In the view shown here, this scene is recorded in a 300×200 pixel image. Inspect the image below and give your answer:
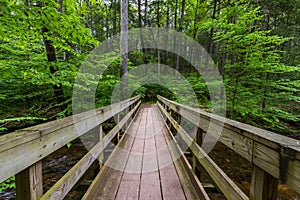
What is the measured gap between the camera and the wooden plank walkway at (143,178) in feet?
5.90

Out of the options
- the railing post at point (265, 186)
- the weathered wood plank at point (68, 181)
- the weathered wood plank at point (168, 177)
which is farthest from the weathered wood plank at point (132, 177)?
the railing post at point (265, 186)

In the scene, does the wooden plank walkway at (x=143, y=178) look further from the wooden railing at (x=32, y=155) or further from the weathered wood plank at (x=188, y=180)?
the wooden railing at (x=32, y=155)

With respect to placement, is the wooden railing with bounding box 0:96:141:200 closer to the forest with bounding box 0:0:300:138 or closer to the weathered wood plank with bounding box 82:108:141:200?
the weathered wood plank with bounding box 82:108:141:200

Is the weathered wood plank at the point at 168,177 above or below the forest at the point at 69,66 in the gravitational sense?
below

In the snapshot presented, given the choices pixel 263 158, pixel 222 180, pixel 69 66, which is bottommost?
pixel 222 180

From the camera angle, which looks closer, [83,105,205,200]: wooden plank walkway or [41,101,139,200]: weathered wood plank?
[41,101,139,200]: weathered wood plank

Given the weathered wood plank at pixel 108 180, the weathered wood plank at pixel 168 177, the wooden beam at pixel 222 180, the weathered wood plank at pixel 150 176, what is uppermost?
the wooden beam at pixel 222 180

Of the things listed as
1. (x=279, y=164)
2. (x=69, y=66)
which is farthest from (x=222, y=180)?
(x=69, y=66)

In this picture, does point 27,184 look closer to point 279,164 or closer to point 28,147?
point 28,147

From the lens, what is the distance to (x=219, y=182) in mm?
1336

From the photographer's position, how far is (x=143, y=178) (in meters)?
2.15

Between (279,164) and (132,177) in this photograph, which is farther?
(132,177)

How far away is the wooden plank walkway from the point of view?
1800 mm

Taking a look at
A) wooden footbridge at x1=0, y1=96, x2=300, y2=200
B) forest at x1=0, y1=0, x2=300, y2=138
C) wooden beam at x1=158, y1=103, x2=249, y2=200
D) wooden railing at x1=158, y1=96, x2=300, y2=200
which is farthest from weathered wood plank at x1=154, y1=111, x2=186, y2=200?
forest at x1=0, y1=0, x2=300, y2=138
